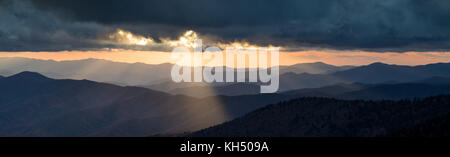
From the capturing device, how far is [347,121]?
115625 millimetres

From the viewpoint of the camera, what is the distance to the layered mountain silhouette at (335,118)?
10500 centimetres

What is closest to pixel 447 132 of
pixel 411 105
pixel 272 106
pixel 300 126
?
pixel 411 105

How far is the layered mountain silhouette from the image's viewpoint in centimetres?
10500

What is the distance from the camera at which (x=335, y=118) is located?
118438mm

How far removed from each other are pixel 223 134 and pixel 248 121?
11543mm
